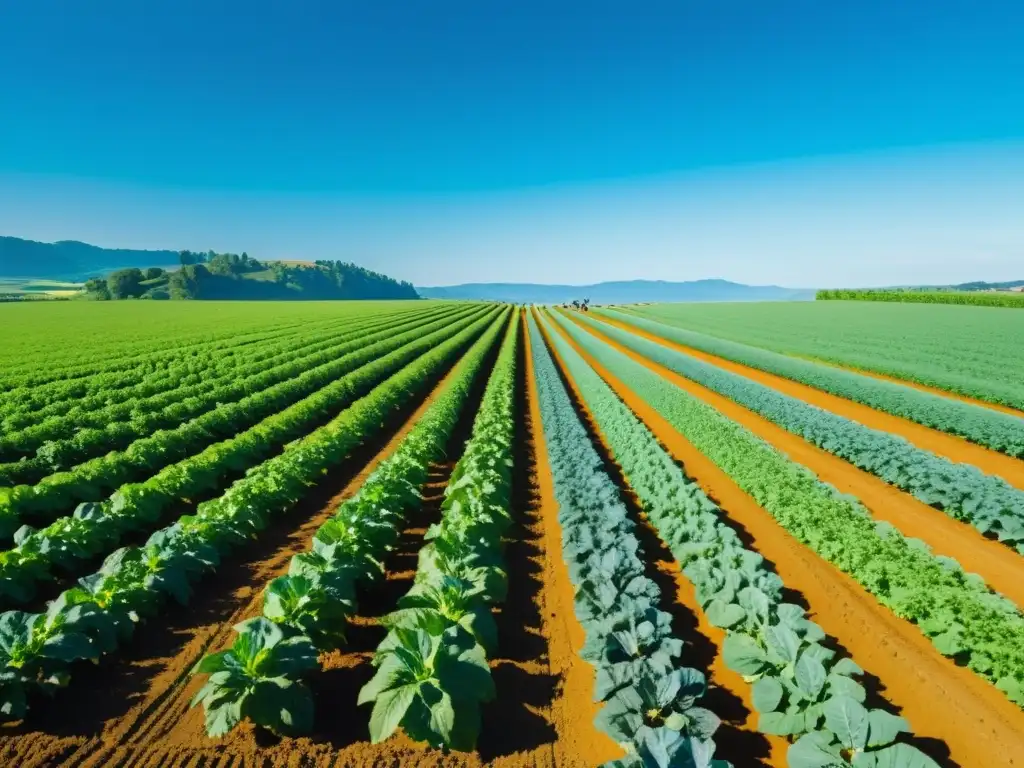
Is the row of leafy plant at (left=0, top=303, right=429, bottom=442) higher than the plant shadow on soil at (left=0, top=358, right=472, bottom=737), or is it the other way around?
the row of leafy plant at (left=0, top=303, right=429, bottom=442)

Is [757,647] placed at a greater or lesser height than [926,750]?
greater

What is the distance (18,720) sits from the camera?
493 centimetres

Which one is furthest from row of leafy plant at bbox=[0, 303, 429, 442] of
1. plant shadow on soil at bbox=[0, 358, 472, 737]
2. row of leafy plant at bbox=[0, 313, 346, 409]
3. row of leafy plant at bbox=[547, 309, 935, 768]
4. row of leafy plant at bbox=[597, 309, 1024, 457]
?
row of leafy plant at bbox=[597, 309, 1024, 457]

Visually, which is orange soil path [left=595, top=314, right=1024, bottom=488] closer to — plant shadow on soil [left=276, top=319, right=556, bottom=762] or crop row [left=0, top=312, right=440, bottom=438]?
plant shadow on soil [left=276, top=319, right=556, bottom=762]

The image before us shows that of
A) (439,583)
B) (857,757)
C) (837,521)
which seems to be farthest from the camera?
(837,521)

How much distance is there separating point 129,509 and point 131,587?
340 centimetres

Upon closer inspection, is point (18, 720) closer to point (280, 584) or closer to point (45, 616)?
point (45, 616)

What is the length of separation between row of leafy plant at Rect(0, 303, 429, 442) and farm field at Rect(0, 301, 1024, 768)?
0.14m

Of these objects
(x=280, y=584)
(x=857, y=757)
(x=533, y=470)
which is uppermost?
(x=280, y=584)

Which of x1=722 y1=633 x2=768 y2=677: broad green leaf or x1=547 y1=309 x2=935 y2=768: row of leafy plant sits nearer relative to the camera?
x1=547 y1=309 x2=935 y2=768: row of leafy plant

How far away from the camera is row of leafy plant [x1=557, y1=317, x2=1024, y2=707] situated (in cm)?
596

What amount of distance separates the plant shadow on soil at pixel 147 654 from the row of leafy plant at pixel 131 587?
→ 0.16m

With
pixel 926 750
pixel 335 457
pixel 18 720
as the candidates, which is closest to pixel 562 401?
pixel 335 457

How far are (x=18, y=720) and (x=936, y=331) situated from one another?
60810 millimetres
